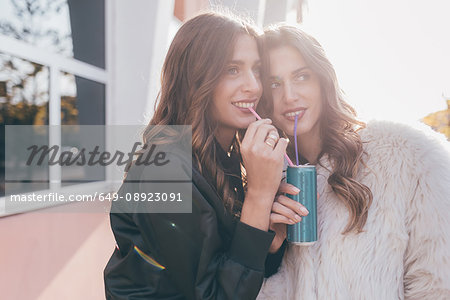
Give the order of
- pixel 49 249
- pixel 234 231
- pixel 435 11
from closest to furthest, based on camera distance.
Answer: pixel 234 231 < pixel 49 249 < pixel 435 11

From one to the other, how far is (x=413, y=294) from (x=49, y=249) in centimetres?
203

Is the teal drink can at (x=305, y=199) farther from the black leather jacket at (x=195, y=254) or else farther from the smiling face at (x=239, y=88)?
the smiling face at (x=239, y=88)

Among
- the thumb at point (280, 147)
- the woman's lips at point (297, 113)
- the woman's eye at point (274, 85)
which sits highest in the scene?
the woman's eye at point (274, 85)

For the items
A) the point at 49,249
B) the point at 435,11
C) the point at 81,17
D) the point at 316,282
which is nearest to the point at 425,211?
the point at 316,282

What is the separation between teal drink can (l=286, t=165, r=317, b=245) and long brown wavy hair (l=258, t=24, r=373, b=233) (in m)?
0.21

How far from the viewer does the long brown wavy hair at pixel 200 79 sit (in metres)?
1.41

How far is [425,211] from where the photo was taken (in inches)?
51.2

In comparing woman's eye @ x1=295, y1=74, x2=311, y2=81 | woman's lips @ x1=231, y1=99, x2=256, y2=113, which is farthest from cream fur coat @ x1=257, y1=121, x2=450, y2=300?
woman's lips @ x1=231, y1=99, x2=256, y2=113

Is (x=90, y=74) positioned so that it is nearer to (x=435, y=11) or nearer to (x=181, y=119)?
(x=181, y=119)

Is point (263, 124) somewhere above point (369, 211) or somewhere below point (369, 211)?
above

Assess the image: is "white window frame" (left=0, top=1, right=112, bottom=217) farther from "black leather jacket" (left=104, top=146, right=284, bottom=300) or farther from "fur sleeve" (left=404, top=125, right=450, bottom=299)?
"fur sleeve" (left=404, top=125, right=450, bottom=299)

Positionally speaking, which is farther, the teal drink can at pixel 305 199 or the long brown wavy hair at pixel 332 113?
the long brown wavy hair at pixel 332 113

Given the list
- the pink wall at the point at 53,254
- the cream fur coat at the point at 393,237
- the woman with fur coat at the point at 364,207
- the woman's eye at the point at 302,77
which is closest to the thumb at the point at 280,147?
the woman with fur coat at the point at 364,207

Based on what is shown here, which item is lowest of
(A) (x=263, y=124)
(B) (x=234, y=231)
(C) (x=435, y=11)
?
(B) (x=234, y=231)
